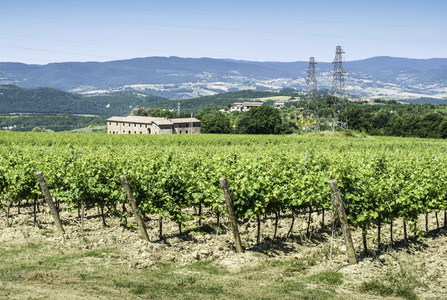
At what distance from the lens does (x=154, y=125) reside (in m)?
93.2

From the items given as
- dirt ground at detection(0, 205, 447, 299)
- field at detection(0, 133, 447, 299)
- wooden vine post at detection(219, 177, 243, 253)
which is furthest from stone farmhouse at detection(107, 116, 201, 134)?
wooden vine post at detection(219, 177, 243, 253)

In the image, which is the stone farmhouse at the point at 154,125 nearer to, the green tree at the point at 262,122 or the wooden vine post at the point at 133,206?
the green tree at the point at 262,122

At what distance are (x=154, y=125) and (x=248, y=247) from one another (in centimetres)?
8479

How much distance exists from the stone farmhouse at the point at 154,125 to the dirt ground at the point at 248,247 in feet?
256

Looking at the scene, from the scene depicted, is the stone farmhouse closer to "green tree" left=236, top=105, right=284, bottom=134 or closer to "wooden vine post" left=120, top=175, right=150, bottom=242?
"green tree" left=236, top=105, right=284, bottom=134

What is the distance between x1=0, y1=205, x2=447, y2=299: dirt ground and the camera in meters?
8.19

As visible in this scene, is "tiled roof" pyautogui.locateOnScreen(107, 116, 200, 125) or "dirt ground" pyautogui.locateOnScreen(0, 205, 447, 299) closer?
"dirt ground" pyautogui.locateOnScreen(0, 205, 447, 299)

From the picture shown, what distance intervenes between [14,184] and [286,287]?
8.84 meters

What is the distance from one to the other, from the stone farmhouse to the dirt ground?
256 ft

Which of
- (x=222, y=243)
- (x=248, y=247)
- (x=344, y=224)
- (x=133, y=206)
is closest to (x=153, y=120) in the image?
(x=133, y=206)

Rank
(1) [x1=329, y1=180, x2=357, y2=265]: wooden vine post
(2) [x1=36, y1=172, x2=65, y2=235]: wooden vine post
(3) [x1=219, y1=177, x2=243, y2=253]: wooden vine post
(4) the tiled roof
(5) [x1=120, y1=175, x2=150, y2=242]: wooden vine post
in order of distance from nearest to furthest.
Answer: (1) [x1=329, y1=180, x2=357, y2=265]: wooden vine post < (3) [x1=219, y1=177, x2=243, y2=253]: wooden vine post < (5) [x1=120, y1=175, x2=150, y2=242]: wooden vine post < (2) [x1=36, y1=172, x2=65, y2=235]: wooden vine post < (4) the tiled roof

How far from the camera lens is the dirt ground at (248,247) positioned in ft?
26.9

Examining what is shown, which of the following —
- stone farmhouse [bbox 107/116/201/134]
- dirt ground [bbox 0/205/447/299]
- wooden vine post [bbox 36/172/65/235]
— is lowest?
stone farmhouse [bbox 107/116/201/134]

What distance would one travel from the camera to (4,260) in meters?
9.27
